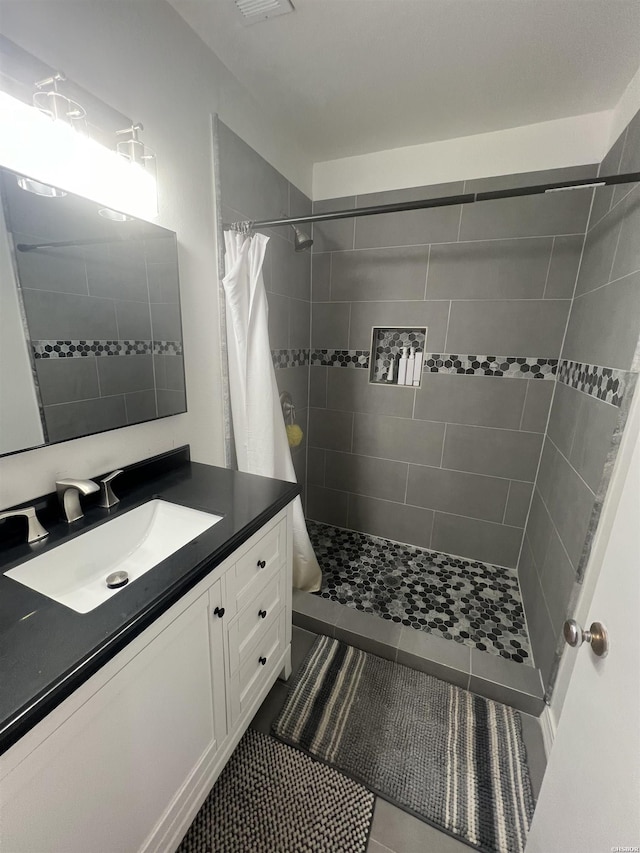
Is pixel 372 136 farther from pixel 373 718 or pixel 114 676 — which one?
pixel 373 718

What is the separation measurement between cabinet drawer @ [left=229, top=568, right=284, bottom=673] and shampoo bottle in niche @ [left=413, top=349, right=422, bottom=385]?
4.61 ft

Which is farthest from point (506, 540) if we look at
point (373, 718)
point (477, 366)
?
point (373, 718)

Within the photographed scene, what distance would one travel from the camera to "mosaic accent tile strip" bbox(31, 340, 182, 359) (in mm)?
977

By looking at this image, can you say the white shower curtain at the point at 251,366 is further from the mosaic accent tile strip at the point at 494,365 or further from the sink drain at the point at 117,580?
the mosaic accent tile strip at the point at 494,365

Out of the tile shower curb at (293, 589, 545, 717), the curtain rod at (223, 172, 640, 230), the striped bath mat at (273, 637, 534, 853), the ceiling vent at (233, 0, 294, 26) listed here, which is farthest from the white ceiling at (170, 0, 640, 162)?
the striped bath mat at (273, 637, 534, 853)

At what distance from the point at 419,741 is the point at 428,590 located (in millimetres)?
792

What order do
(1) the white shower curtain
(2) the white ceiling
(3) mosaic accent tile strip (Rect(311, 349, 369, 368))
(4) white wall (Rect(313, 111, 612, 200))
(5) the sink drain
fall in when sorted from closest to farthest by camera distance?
(5) the sink drain, (2) the white ceiling, (1) the white shower curtain, (4) white wall (Rect(313, 111, 612, 200)), (3) mosaic accent tile strip (Rect(311, 349, 369, 368))

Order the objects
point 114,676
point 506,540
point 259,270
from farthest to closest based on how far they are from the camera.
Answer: point 506,540, point 259,270, point 114,676

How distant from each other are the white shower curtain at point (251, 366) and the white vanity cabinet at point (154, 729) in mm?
464

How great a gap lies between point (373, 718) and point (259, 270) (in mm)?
1837

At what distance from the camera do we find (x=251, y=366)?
1.54 m

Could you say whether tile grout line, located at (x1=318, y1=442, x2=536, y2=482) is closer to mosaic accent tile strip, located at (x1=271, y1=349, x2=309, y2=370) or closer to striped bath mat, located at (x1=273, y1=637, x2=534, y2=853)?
mosaic accent tile strip, located at (x1=271, y1=349, x2=309, y2=370)

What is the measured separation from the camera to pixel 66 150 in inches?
36.6

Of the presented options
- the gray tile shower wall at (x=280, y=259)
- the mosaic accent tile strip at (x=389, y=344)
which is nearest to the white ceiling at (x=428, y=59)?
the gray tile shower wall at (x=280, y=259)
